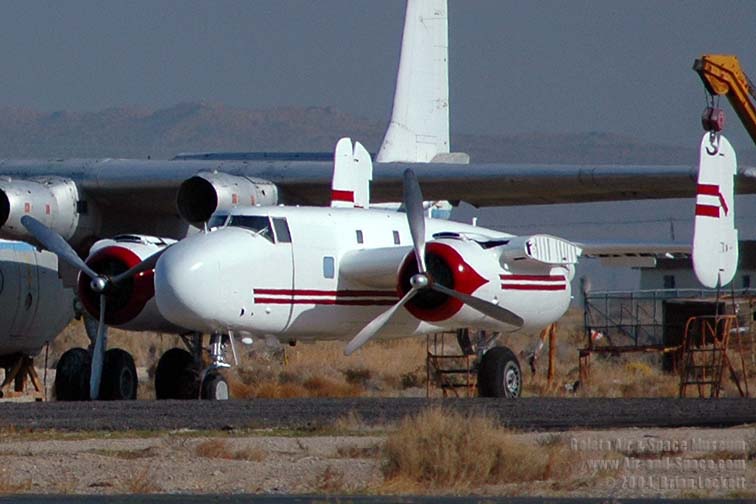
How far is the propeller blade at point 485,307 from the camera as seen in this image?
82.1 feet

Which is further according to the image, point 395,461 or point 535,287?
point 535,287

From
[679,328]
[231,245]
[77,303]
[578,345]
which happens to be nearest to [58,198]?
[77,303]

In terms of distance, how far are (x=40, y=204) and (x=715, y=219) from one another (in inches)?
571

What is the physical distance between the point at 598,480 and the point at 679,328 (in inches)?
1220

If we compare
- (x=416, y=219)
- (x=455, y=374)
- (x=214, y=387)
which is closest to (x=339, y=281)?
(x=416, y=219)

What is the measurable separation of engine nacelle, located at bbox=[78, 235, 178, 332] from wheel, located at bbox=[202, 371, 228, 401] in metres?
1.81

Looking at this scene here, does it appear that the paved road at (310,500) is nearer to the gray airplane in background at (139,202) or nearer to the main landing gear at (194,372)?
the main landing gear at (194,372)

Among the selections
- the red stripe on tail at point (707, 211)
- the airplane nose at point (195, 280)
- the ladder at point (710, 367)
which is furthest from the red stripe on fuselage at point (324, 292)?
the red stripe on tail at point (707, 211)

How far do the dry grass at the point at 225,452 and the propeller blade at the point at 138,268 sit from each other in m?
8.87

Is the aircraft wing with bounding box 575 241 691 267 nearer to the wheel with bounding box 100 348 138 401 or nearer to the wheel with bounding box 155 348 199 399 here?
the wheel with bounding box 155 348 199 399

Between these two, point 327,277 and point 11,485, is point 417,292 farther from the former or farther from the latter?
point 11,485

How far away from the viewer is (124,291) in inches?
1022

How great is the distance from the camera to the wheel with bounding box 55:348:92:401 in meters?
27.7

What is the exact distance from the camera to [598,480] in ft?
48.4
